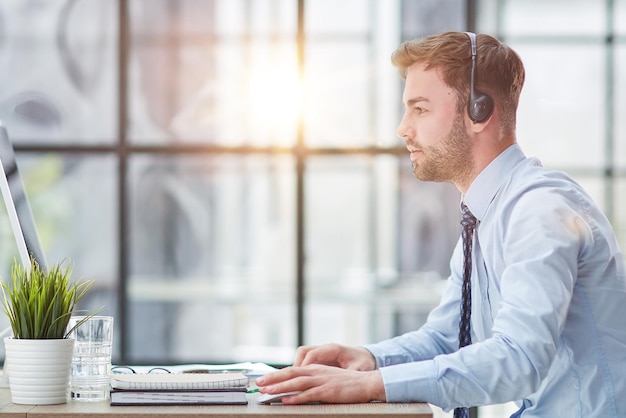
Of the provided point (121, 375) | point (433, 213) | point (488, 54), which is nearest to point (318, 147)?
point (433, 213)

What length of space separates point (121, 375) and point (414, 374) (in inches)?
22.0

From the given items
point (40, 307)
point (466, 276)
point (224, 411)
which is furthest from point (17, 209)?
point (466, 276)

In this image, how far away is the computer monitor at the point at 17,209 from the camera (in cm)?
202

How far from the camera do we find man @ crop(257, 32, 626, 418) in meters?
1.77

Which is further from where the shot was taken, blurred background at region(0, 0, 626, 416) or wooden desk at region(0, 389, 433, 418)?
blurred background at region(0, 0, 626, 416)

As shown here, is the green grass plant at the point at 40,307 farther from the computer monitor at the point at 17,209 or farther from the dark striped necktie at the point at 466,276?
the dark striped necktie at the point at 466,276

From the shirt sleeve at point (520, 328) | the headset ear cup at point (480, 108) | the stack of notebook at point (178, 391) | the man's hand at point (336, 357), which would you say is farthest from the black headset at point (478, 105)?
the stack of notebook at point (178, 391)

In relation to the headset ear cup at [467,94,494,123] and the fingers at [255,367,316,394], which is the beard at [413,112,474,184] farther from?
the fingers at [255,367,316,394]

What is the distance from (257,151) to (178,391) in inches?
92.9

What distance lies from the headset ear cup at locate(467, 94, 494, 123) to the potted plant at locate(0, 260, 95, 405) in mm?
972

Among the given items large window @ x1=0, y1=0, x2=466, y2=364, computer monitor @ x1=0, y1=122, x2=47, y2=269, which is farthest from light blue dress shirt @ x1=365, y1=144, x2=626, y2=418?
large window @ x1=0, y1=0, x2=466, y2=364

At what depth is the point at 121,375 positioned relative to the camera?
1.85m

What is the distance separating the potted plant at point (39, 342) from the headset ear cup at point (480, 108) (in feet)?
3.19

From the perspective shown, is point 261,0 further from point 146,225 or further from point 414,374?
point 414,374
